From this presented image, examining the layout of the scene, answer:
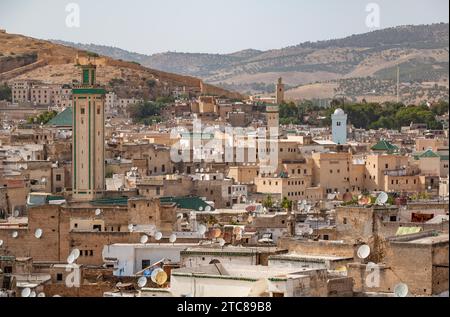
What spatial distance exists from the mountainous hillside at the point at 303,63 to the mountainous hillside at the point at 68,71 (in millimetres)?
11873

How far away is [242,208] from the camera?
27969mm

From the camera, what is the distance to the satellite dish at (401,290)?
43.2 feet

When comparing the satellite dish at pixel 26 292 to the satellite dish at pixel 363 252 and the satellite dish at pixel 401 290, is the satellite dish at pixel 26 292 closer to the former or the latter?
the satellite dish at pixel 363 252

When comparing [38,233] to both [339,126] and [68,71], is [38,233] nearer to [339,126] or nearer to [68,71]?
Result: [339,126]

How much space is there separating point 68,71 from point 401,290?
57.8 metres

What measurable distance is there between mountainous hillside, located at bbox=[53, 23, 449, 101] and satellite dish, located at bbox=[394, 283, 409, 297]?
3041 inches

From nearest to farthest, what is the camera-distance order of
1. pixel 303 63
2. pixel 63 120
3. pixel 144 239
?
1. pixel 144 239
2. pixel 63 120
3. pixel 303 63

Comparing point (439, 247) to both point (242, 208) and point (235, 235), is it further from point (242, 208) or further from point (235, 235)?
point (242, 208)

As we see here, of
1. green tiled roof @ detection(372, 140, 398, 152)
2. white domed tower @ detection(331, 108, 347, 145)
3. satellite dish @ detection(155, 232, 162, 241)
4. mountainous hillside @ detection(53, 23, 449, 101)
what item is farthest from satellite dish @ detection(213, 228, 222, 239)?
mountainous hillside @ detection(53, 23, 449, 101)

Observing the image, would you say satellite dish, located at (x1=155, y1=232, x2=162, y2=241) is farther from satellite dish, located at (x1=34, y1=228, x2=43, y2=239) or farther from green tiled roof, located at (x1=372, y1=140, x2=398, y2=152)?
green tiled roof, located at (x1=372, y1=140, x2=398, y2=152)

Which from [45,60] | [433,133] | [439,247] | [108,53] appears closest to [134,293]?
[439,247]

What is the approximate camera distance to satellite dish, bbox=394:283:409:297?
13172 millimetres

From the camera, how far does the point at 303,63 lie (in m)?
118

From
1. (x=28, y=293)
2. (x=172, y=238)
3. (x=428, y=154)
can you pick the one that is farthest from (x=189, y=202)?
(x=28, y=293)
